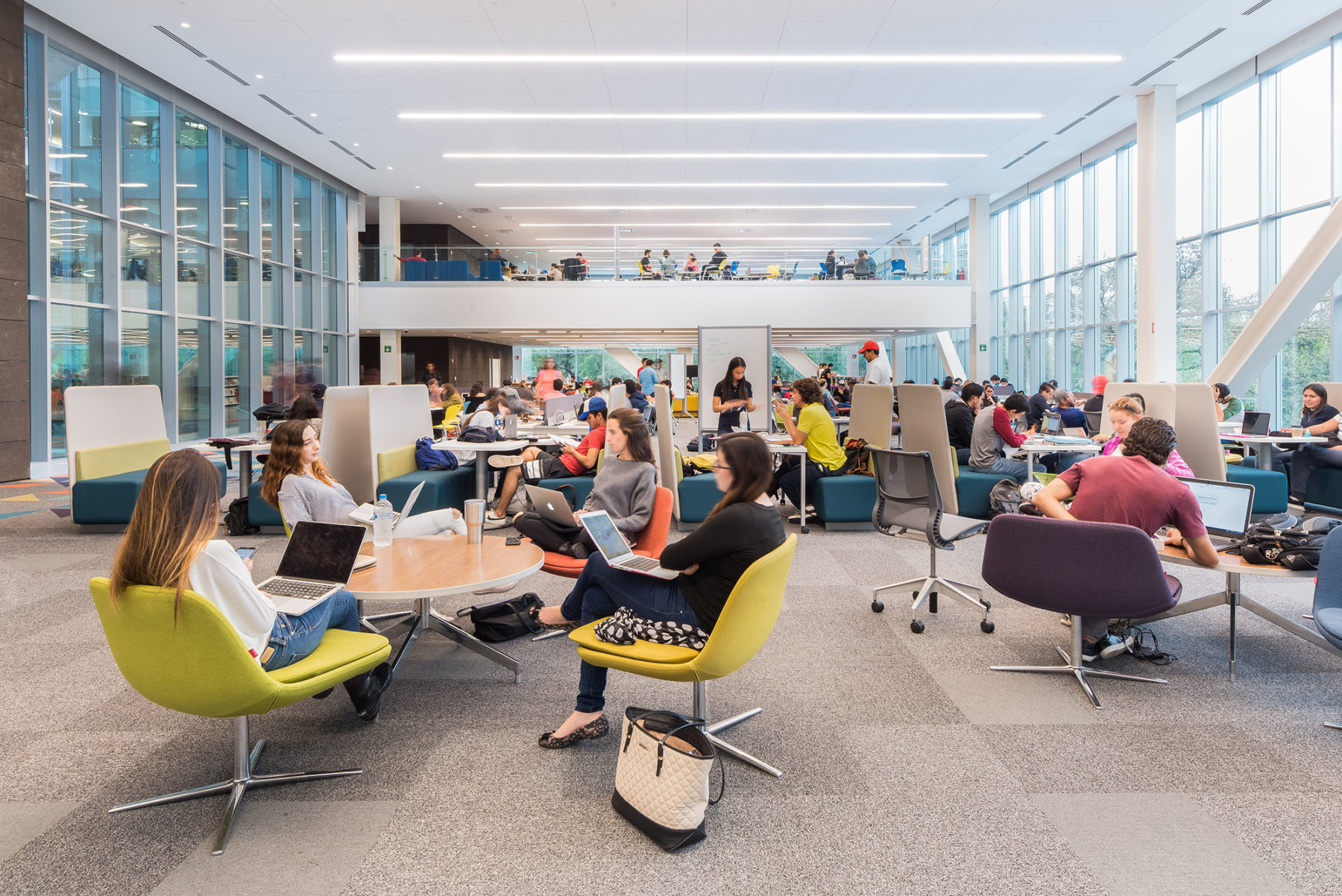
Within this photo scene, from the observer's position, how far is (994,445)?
741cm

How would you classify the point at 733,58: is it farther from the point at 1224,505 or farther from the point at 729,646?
the point at 729,646

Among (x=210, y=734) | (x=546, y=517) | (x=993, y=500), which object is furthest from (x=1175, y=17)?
(x=210, y=734)

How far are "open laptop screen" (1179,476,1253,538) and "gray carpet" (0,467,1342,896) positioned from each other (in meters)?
0.67

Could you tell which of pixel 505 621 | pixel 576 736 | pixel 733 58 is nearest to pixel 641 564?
pixel 576 736

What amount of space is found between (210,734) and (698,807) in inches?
79.6

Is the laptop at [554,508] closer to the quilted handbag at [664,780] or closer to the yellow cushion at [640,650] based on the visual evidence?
the yellow cushion at [640,650]

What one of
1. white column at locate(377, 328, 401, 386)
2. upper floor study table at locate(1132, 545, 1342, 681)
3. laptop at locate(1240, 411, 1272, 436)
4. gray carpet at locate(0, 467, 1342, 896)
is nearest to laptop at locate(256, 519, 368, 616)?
gray carpet at locate(0, 467, 1342, 896)

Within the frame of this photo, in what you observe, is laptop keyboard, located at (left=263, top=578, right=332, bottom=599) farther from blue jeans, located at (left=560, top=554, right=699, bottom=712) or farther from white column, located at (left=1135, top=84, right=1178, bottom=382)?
white column, located at (left=1135, top=84, right=1178, bottom=382)

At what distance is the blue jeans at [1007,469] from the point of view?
748 cm

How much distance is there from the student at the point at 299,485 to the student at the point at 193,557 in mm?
1240

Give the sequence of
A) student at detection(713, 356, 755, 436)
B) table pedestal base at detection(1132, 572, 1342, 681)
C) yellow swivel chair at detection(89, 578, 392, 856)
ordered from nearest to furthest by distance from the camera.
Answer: yellow swivel chair at detection(89, 578, 392, 856), table pedestal base at detection(1132, 572, 1342, 681), student at detection(713, 356, 755, 436)

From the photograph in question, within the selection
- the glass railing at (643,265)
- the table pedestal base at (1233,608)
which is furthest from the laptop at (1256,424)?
the glass railing at (643,265)

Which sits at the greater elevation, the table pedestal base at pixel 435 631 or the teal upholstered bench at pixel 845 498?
the teal upholstered bench at pixel 845 498

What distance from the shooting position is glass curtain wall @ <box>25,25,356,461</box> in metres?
9.70
